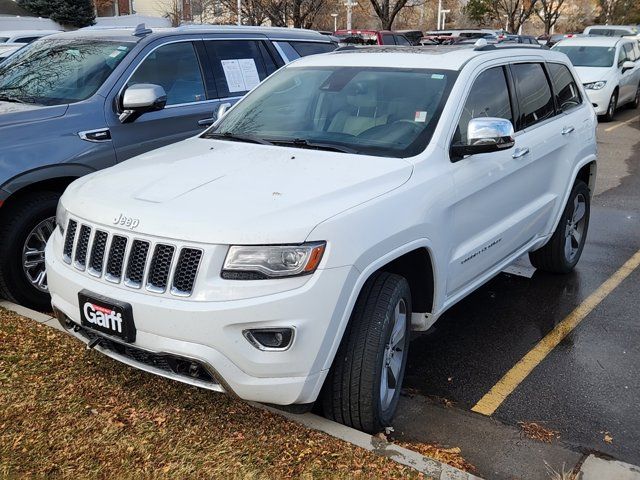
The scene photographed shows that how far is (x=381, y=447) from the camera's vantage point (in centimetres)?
309

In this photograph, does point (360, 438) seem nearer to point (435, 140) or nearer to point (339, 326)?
point (339, 326)

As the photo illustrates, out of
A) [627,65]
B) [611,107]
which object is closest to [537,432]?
[611,107]

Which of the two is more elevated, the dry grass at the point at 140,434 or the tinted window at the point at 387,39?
the tinted window at the point at 387,39

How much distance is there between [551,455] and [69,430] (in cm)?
229

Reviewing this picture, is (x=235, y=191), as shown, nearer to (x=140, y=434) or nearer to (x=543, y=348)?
(x=140, y=434)

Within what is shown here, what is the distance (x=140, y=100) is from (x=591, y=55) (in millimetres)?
13339

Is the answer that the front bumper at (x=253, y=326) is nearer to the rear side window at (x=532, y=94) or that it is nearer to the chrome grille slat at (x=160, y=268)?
the chrome grille slat at (x=160, y=268)

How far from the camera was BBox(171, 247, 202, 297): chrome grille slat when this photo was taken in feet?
9.41

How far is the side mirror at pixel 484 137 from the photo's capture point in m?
3.70

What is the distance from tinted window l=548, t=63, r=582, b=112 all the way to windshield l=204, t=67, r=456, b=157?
167cm

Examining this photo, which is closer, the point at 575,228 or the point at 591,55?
the point at 575,228

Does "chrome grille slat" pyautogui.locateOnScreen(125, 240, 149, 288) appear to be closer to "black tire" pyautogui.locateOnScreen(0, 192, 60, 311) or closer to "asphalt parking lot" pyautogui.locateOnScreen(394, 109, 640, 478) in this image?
"asphalt parking lot" pyautogui.locateOnScreen(394, 109, 640, 478)

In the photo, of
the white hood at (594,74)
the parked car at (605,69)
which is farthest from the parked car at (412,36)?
the white hood at (594,74)

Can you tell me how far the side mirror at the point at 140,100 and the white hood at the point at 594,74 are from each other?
11.7 meters
